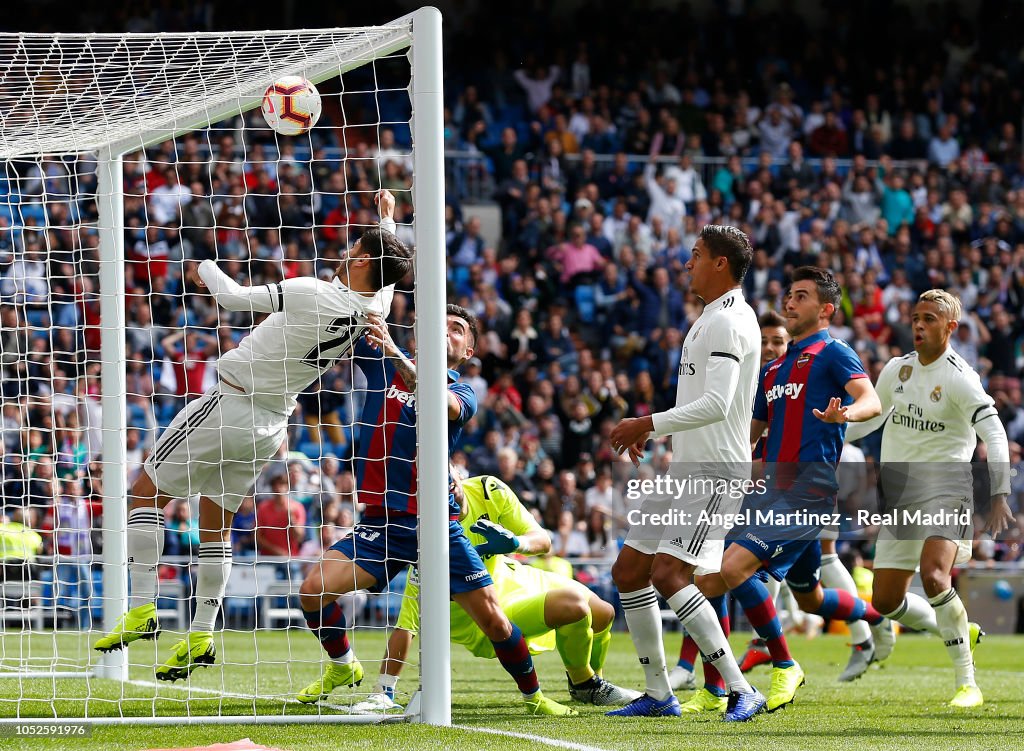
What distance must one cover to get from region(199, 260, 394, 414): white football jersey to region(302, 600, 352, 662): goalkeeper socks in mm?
1146

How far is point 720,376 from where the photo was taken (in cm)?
620

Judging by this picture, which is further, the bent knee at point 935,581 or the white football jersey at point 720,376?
the bent knee at point 935,581

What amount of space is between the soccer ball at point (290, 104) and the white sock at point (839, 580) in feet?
15.7

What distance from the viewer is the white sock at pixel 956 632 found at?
7504 millimetres

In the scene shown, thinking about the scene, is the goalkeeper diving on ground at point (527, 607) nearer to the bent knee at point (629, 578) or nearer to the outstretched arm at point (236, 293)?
the bent knee at point (629, 578)

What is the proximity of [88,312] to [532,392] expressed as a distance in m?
5.37

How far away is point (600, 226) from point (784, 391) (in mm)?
11383

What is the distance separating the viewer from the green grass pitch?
546 centimetres

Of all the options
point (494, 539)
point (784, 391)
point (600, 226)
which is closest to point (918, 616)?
point (784, 391)

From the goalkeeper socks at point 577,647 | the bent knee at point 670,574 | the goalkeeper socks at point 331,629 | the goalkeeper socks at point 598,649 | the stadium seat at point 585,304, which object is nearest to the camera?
the bent knee at point 670,574

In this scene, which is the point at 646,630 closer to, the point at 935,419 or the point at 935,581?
the point at 935,581

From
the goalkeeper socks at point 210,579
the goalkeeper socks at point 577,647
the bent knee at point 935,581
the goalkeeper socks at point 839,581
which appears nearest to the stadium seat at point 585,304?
the goalkeeper socks at point 839,581

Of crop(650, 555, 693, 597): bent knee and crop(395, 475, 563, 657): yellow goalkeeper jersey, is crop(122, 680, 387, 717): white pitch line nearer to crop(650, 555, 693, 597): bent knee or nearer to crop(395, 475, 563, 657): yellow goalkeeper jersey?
crop(395, 475, 563, 657): yellow goalkeeper jersey

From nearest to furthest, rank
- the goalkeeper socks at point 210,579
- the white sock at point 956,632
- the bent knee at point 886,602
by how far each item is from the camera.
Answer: the goalkeeper socks at point 210,579
the white sock at point 956,632
the bent knee at point 886,602
